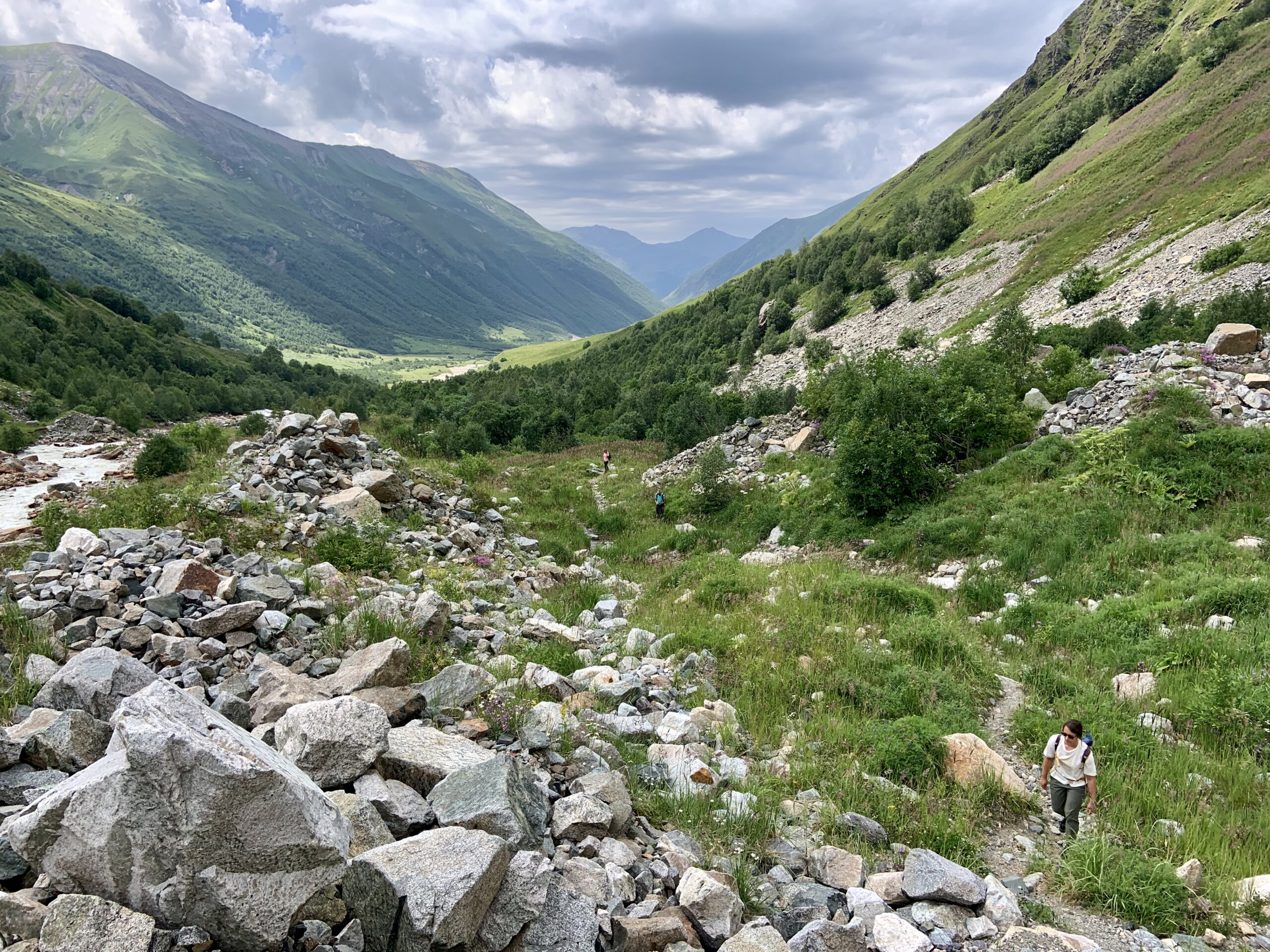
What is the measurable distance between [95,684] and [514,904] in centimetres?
497

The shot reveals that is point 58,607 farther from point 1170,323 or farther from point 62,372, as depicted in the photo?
point 62,372

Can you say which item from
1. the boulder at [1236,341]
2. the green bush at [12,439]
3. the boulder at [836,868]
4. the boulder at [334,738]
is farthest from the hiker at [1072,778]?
the green bush at [12,439]

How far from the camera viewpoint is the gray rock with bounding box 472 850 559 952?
4043 mm

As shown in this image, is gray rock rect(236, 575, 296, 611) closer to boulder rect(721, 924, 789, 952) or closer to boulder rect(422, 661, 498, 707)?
boulder rect(422, 661, 498, 707)

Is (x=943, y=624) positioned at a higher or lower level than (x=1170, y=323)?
lower

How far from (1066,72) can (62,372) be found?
17269 centimetres

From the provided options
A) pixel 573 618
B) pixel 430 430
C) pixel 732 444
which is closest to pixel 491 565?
pixel 573 618

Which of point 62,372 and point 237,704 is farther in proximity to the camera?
point 62,372

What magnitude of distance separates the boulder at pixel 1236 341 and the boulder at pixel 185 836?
27.6m

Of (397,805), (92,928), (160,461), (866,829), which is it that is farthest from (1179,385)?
(160,461)

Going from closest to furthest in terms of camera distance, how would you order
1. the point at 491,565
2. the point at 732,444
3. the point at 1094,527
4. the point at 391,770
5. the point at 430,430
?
the point at 391,770, the point at 1094,527, the point at 491,565, the point at 732,444, the point at 430,430

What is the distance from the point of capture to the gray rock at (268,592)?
9.74 m

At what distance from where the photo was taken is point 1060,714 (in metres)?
8.86

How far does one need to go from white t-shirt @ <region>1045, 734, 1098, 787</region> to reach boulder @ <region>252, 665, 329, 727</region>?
27.2ft
